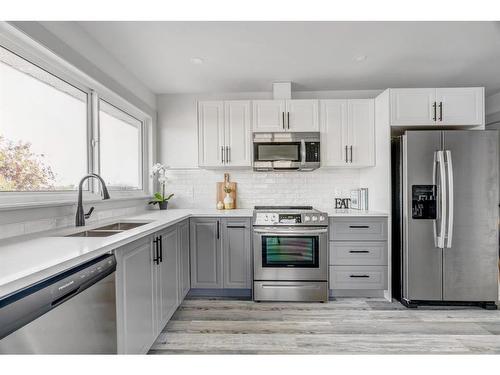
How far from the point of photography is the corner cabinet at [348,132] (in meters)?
3.27

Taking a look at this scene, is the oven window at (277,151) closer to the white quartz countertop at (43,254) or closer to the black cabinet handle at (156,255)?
the black cabinet handle at (156,255)

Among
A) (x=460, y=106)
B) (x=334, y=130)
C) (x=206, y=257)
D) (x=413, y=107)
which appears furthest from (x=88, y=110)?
(x=460, y=106)

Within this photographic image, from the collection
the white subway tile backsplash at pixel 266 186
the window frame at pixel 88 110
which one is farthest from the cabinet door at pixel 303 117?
the window frame at pixel 88 110

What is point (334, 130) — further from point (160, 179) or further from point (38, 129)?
point (38, 129)

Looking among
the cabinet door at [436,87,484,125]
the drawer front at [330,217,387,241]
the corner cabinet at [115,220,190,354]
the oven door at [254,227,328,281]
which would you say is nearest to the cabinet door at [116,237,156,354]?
the corner cabinet at [115,220,190,354]

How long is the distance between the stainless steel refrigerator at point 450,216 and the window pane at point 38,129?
2963mm

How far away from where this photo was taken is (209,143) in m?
3.35

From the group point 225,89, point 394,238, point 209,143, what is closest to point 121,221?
point 209,143

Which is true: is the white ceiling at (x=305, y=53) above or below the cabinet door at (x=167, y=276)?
above

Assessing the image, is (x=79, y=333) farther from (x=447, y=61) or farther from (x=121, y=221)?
(x=447, y=61)

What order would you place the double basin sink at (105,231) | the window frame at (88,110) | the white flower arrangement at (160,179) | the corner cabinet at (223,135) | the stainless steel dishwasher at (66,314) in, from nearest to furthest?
1. the stainless steel dishwasher at (66,314)
2. the window frame at (88,110)
3. the double basin sink at (105,231)
4. the corner cabinet at (223,135)
5. the white flower arrangement at (160,179)

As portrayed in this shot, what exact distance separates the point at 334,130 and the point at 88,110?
2554 millimetres

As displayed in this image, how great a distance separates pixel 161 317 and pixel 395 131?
2.97 m

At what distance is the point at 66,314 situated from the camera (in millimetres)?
1074
